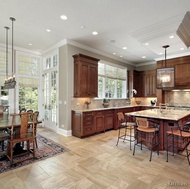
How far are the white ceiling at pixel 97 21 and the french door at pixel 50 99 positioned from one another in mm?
1314

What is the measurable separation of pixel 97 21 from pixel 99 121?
11.2ft

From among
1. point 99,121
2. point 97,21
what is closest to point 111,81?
point 99,121

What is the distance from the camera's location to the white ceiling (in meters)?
3.08

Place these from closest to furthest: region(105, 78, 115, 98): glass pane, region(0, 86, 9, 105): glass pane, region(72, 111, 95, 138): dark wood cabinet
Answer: region(72, 111, 95, 138): dark wood cabinet
region(0, 86, 9, 105): glass pane
region(105, 78, 115, 98): glass pane

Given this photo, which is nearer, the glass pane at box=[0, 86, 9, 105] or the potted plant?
the glass pane at box=[0, 86, 9, 105]

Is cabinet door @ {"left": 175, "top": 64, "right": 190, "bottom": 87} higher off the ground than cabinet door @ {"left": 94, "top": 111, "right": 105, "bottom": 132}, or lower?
higher

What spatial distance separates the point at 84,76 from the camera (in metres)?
5.21

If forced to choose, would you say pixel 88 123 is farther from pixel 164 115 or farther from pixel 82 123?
pixel 164 115

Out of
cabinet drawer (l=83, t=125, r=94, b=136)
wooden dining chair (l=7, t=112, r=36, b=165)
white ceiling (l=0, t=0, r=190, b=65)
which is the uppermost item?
white ceiling (l=0, t=0, r=190, b=65)

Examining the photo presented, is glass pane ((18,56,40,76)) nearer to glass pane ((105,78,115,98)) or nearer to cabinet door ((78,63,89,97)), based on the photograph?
cabinet door ((78,63,89,97))

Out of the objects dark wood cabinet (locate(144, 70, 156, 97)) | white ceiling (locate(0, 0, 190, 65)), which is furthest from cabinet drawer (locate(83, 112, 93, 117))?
dark wood cabinet (locate(144, 70, 156, 97))

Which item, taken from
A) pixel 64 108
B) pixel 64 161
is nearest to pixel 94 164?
pixel 64 161

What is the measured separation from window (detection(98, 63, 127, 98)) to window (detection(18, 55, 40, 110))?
9.64 ft

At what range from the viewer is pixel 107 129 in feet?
19.0
